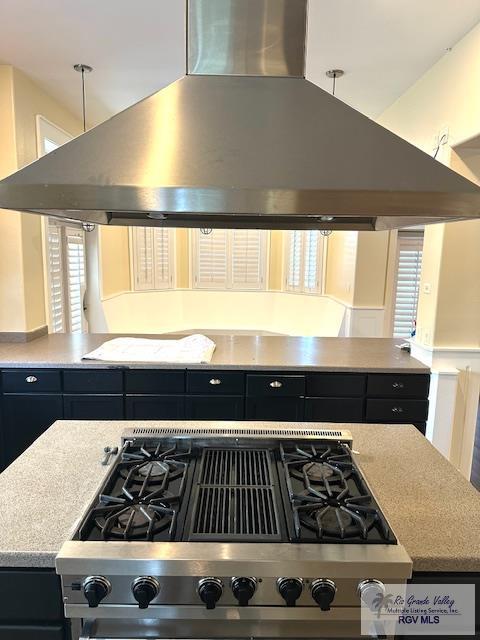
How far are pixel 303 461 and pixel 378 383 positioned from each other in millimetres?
1519

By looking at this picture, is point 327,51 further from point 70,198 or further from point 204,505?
point 204,505

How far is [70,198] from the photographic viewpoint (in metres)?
0.99

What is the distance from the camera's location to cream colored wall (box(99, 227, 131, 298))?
4.71 meters

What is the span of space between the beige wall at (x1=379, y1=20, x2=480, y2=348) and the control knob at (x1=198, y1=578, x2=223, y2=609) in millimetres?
2222

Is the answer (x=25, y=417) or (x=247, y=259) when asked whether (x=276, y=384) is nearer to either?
(x=25, y=417)

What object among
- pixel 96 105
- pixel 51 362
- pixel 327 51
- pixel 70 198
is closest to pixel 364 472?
pixel 70 198

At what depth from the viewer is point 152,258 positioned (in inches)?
231

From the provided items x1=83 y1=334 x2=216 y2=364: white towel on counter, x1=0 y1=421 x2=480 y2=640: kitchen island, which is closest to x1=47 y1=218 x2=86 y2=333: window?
x1=83 y1=334 x2=216 y2=364: white towel on counter

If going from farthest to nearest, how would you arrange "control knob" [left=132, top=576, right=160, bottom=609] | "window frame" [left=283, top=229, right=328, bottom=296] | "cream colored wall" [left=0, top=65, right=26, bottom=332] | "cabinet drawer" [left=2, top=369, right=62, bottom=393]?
"window frame" [left=283, top=229, right=328, bottom=296]
"cream colored wall" [left=0, top=65, right=26, bottom=332]
"cabinet drawer" [left=2, top=369, right=62, bottom=393]
"control knob" [left=132, top=576, right=160, bottom=609]

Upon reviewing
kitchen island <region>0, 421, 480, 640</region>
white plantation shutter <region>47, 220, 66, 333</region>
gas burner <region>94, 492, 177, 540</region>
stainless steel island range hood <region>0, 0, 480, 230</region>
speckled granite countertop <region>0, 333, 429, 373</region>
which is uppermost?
stainless steel island range hood <region>0, 0, 480, 230</region>

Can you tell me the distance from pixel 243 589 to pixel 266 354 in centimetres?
203

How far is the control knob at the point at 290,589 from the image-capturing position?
976 millimetres

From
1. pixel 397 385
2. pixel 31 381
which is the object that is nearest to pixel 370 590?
pixel 397 385

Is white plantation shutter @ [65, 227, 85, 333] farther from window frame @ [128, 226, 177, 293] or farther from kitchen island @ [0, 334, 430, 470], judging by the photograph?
kitchen island @ [0, 334, 430, 470]
